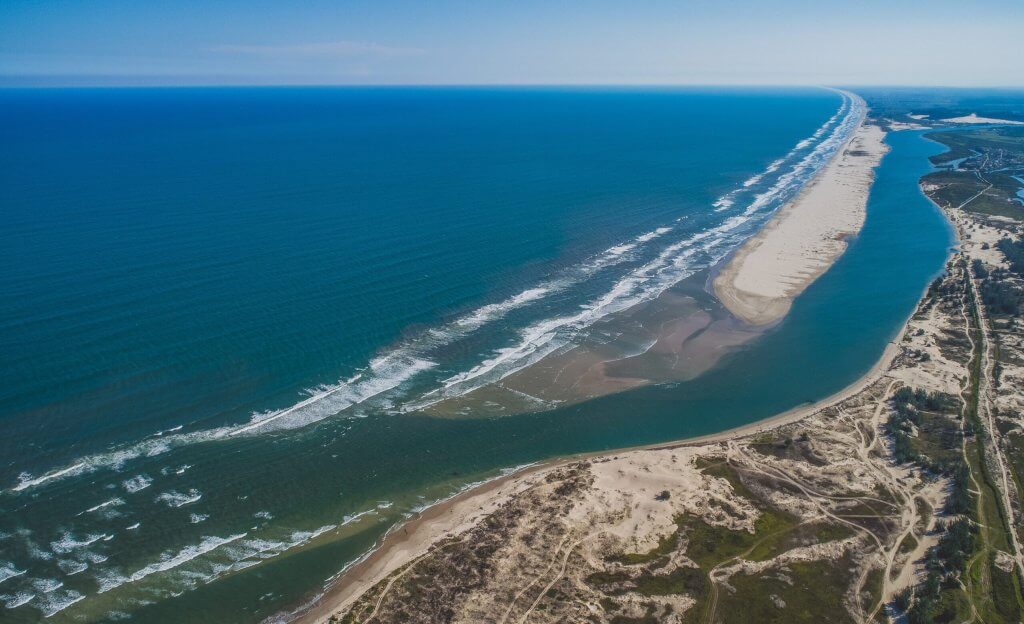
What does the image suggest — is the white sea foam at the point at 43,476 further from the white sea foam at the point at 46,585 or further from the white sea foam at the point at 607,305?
the white sea foam at the point at 607,305

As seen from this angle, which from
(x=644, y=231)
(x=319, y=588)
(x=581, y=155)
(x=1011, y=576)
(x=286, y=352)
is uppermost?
(x=581, y=155)

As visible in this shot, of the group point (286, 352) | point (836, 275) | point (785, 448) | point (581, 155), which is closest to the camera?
point (785, 448)


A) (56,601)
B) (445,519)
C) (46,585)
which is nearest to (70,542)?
(46,585)

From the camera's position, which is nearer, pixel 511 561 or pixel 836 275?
pixel 511 561

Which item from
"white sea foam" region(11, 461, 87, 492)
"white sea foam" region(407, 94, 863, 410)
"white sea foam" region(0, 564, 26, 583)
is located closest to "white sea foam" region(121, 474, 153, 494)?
"white sea foam" region(11, 461, 87, 492)

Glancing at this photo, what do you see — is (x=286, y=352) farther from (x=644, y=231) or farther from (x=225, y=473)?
(x=644, y=231)

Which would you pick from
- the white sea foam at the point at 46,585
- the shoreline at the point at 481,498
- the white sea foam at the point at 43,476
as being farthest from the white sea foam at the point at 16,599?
the shoreline at the point at 481,498

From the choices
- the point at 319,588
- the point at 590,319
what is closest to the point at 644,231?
the point at 590,319
